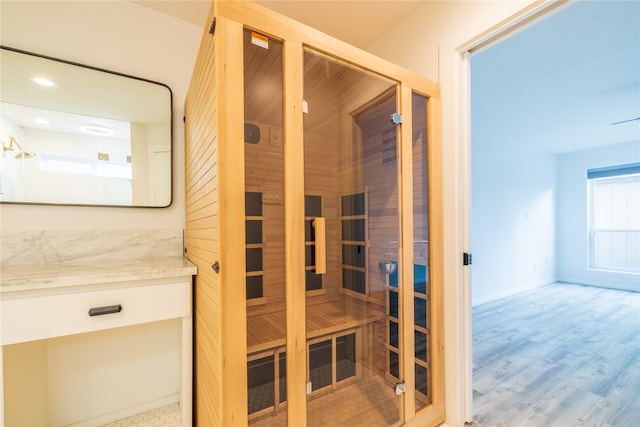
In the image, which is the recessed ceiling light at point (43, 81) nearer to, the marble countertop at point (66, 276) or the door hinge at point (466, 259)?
the marble countertop at point (66, 276)

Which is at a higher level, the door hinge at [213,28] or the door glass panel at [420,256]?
the door hinge at [213,28]

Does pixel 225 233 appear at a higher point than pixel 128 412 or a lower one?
higher

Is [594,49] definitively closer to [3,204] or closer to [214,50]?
[214,50]

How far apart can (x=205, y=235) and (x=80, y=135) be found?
112 centimetres

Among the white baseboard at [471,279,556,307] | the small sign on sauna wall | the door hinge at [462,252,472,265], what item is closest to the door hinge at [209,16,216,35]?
the small sign on sauna wall

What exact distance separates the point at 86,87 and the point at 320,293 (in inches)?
71.1

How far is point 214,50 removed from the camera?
3.14 ft

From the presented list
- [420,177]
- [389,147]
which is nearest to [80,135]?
[389,147]

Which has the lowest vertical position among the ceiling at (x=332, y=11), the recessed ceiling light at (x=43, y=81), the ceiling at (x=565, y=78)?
the recessed ceiling light at (x=43, y=81)

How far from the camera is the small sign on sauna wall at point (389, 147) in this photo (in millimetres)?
1460

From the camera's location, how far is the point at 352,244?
1.36 metres

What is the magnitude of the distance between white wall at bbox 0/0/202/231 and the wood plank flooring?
248cm

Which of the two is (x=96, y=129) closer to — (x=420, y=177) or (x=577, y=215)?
(x=420, y=177)

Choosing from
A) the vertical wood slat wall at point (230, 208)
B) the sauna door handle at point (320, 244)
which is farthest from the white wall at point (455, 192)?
the sauna door handle at point (320, 244)
